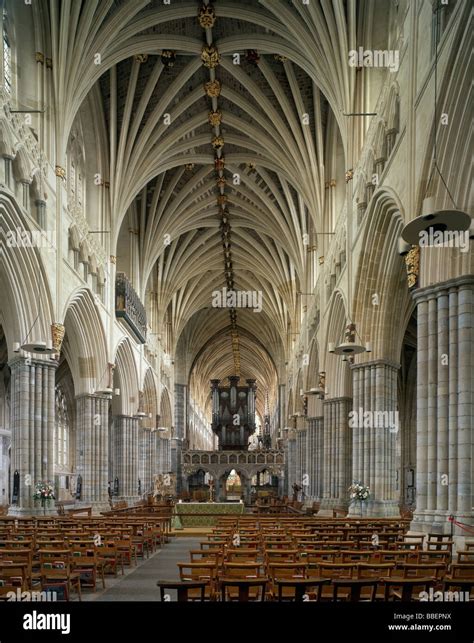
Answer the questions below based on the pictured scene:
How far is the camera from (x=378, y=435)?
22625 mm

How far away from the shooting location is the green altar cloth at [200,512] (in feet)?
85.9

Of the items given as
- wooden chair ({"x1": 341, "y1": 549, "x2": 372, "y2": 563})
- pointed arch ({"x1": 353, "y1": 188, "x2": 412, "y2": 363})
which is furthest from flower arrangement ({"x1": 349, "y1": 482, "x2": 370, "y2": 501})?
wooden chair ({"x1": 341, "y1": 549, "x2": 372, "y2": 563})

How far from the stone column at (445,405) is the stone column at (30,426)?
41.1 ft

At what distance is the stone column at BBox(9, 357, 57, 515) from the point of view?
2195 centimetres

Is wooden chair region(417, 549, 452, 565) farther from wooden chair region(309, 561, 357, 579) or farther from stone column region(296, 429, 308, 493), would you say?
stone column region(296, 429, 308, 493)

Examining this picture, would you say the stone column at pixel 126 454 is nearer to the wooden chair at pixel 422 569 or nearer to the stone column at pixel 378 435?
the stone column at pixel 378 435

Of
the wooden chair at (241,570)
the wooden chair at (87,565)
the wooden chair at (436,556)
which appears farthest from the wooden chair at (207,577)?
the wooden chair at (436,556)

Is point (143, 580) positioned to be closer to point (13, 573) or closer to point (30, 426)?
point (13, 573)

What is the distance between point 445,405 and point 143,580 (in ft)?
23.3

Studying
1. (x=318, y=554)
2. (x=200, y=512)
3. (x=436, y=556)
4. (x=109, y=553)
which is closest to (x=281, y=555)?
(x=318, y=554)

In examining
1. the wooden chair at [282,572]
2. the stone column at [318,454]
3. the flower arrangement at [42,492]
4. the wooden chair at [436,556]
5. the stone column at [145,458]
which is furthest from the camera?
the stone column at [145,458]

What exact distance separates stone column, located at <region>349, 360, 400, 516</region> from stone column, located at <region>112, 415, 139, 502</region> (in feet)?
59.9

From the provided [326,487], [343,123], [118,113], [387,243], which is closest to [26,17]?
[118,113]

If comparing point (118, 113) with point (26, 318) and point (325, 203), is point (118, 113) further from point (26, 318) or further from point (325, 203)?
point (26, 318)
